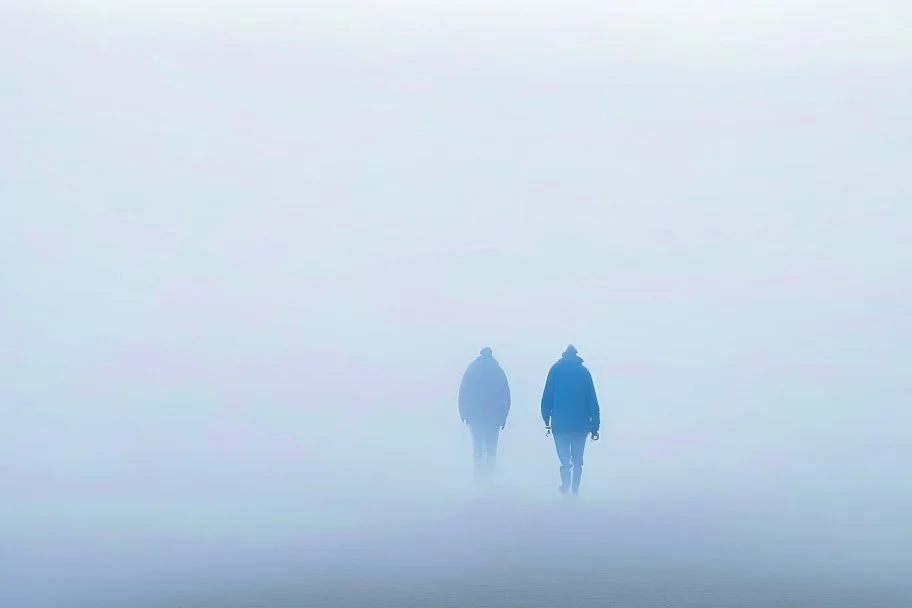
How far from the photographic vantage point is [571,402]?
1712 centimetres

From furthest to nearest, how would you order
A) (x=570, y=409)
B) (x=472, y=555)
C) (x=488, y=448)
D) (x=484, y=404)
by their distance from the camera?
1. (x=488, y=448)
2. (x=484, y=404)
3. (x=570, y=409)
4. (x=472, y=555)

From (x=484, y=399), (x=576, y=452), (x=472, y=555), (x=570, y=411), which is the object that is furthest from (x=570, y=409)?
(x=472, y=555)

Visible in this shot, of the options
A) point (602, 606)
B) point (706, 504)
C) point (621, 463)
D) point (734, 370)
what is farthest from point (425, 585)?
point (734, 370)

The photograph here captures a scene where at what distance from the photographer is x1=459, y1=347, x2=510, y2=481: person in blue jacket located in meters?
18.9

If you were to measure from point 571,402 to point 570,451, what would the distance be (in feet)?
2.08

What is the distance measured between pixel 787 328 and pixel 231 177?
7016 centimetres

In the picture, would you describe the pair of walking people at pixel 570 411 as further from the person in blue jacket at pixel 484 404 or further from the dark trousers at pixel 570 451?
the person in blue jacket at pixel 484 404

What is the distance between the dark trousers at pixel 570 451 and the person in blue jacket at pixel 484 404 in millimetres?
1557

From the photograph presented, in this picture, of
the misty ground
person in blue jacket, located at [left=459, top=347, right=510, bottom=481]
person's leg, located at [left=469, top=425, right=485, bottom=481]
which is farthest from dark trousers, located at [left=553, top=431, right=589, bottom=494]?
person's leg, located at [left=469, top=425, right=485, bottom=481]

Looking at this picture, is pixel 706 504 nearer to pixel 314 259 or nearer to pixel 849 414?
pixel 849 414

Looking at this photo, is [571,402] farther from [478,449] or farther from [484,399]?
[478,449]

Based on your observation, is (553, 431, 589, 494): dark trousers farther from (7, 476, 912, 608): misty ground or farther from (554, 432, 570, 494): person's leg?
(7, 476, 912, 608): misty ground

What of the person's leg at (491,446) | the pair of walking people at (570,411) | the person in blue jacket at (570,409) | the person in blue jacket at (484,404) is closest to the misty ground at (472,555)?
the pair of walking people at (570,411)

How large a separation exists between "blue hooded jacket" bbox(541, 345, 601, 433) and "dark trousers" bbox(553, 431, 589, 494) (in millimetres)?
71
